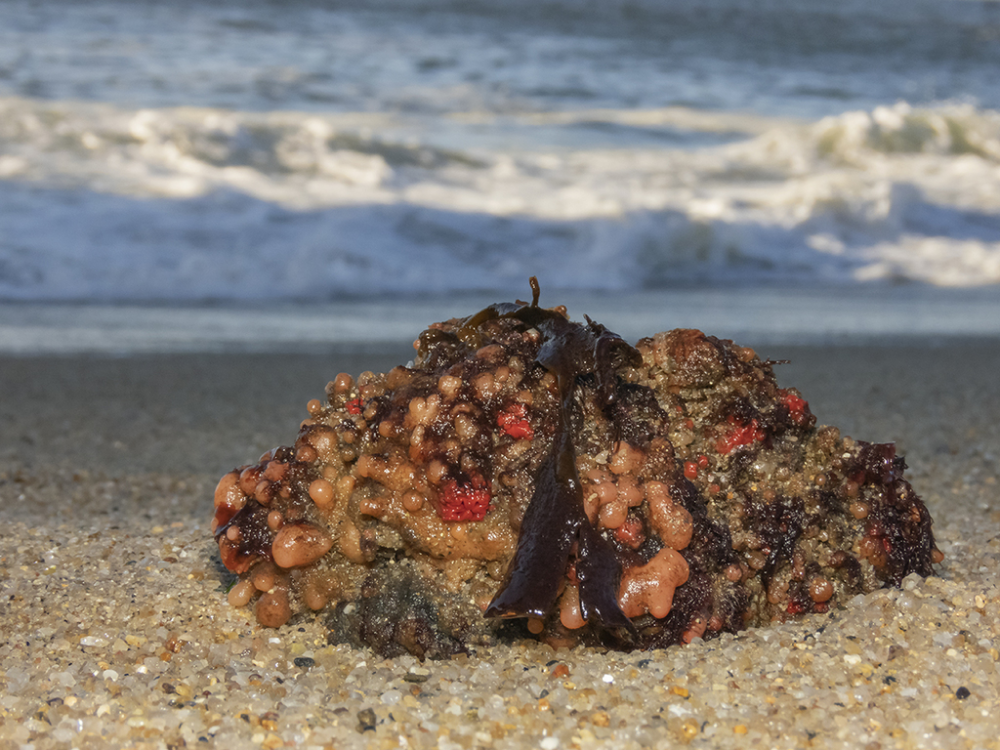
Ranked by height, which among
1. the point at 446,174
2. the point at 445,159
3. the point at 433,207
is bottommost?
the point at 433,207

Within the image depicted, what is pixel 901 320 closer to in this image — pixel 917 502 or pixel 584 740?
pixel 917 502

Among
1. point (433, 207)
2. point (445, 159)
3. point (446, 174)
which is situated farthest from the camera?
point (445, 159)

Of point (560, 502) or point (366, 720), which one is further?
point (560, 502)

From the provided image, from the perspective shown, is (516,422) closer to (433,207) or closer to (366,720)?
(366,720)

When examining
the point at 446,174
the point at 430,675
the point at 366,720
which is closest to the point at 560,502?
the point at 430,675

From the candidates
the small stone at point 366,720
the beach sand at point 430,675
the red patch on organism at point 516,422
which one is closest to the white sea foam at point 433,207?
the beach sand at point 430,675

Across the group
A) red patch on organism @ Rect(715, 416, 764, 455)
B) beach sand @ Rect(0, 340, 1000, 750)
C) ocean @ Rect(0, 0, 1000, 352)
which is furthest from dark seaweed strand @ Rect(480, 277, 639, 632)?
ocean @ Rect(0, 0, 1000, 352)

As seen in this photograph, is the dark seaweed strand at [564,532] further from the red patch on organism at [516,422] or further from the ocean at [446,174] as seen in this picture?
the ocean at [446,174]
